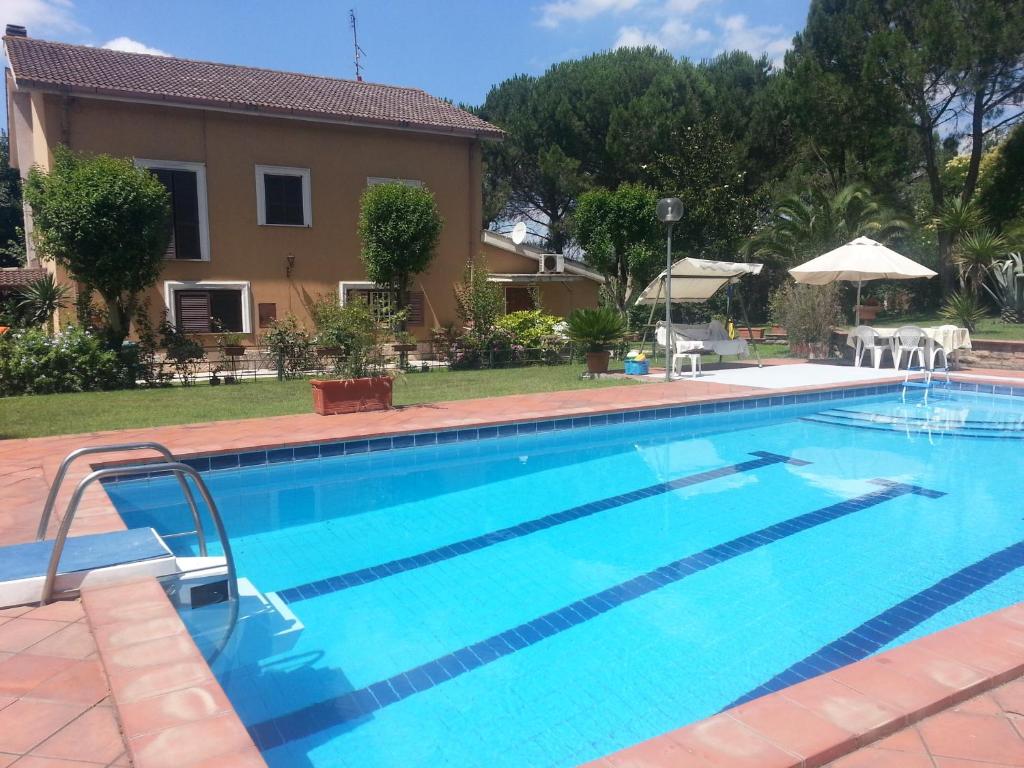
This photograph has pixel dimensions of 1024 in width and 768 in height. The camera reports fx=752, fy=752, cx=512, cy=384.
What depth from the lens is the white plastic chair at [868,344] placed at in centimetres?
1462

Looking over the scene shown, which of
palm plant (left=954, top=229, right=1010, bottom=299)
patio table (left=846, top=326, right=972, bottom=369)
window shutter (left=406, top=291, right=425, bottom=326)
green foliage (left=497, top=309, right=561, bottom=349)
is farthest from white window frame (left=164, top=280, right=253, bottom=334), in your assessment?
palm plant (left=954, top=229, right=1010, bottom=299)

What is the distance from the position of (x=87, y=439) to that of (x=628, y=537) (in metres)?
5.61

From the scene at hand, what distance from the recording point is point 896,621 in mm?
4234

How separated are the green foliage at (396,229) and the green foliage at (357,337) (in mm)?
6389

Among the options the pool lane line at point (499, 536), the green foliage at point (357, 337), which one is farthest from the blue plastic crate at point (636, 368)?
the pool lane line at point (499, 536)

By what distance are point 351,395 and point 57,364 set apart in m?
5.46

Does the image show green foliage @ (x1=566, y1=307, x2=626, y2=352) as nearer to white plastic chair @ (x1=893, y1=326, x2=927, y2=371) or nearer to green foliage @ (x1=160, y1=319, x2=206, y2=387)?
white plastic chair @ (x1=893, y1=326, x2=927, y2=371)

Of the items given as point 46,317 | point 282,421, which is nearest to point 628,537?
point 282,421

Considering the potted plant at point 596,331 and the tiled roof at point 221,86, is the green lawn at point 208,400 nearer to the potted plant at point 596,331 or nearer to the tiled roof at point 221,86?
the potted plant at point 596,331

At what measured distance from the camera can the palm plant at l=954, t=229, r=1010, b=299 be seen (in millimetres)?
17391

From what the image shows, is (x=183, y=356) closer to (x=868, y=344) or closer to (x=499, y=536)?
(x=499, y=536)

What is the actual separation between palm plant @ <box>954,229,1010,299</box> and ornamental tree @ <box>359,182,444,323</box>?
1247 centimetres

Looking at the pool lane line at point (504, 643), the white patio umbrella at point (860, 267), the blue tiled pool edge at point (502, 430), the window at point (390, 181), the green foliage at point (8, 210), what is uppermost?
the green foliage at point (8, 210)

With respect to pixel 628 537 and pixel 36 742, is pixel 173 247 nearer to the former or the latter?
pixel 628 537
